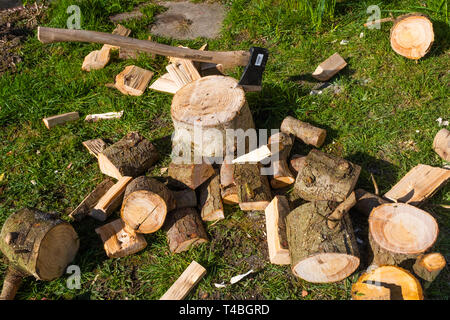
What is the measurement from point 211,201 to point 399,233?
1476 mm

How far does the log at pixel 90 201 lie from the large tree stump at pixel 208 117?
0.70 m

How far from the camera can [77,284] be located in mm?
3199

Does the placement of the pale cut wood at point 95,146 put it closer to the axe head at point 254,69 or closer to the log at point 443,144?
the axe head at point 254,69

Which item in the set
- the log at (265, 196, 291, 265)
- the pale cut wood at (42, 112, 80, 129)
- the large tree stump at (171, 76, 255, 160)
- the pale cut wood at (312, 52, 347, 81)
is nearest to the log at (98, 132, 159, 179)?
the large tree stump at (171, 76, 255, 160)

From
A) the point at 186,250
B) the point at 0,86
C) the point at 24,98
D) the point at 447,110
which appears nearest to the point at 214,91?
the point at 186,250

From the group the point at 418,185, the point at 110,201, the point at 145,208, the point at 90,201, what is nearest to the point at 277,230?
the point at 145,208

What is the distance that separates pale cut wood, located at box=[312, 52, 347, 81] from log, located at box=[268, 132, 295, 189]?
1110 millimetres

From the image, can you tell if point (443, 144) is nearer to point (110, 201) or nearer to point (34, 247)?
point (110, 201)

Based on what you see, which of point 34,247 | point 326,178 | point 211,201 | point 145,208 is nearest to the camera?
point 34,247

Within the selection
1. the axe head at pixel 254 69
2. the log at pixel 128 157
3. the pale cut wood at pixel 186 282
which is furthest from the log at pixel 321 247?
the log at pixel 128 157

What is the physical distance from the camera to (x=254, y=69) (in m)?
3.88

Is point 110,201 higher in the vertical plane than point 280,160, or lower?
lower

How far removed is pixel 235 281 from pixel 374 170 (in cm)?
161

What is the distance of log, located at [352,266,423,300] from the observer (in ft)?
8.47
